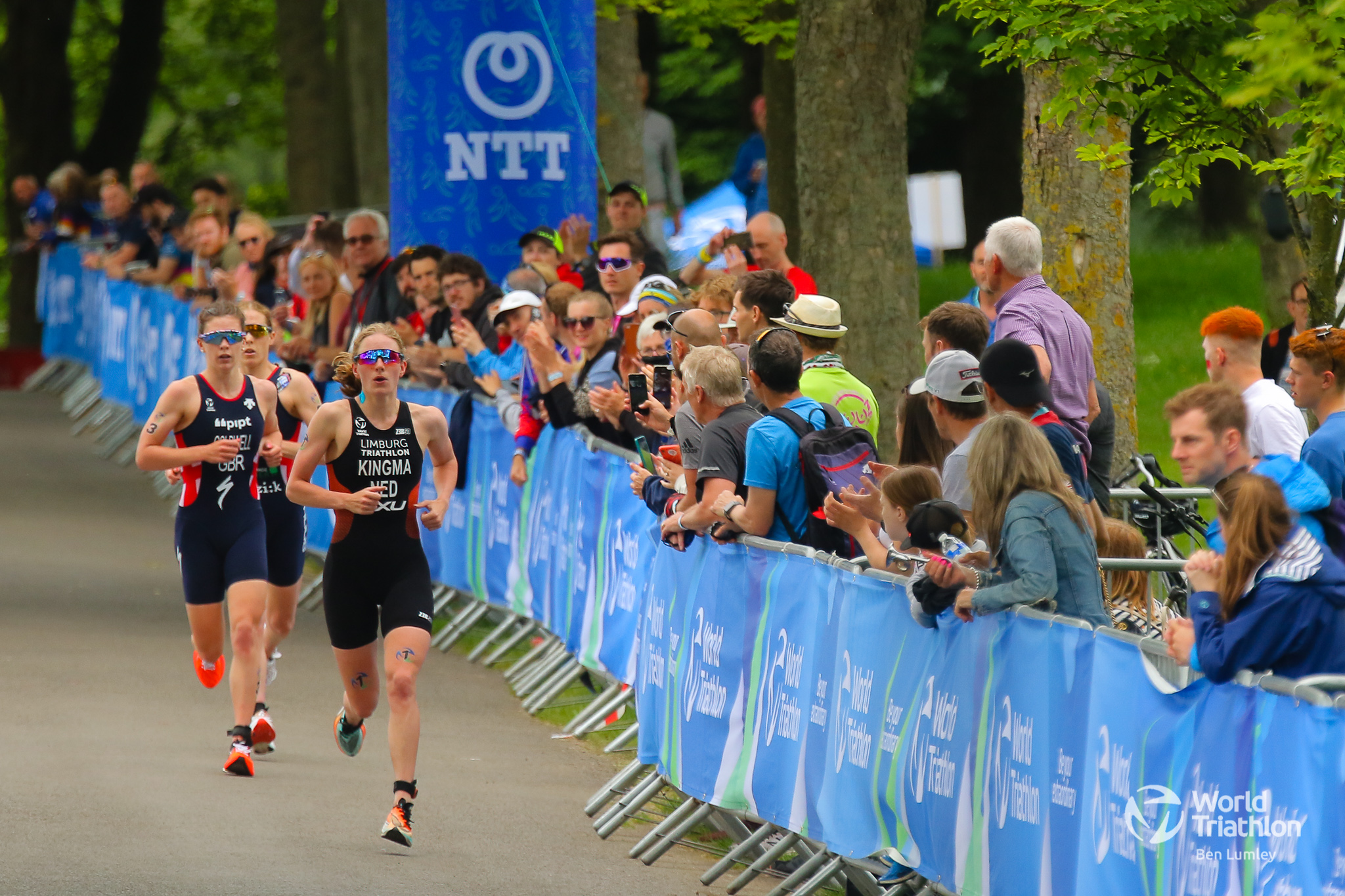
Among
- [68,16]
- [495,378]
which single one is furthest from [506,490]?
[68,16]

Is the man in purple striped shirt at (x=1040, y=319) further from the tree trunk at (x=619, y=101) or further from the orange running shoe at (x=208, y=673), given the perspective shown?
the tree trunk at (x=619, y=101)

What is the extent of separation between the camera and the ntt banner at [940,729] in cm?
477

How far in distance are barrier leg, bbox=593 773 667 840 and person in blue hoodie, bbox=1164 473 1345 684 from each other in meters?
4.36

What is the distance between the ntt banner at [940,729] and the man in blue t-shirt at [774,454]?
0.54 ft

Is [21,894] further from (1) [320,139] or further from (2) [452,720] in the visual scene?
(1) [320,139]

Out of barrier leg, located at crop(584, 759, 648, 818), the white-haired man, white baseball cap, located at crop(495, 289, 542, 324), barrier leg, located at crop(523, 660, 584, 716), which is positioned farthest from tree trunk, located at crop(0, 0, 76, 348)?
barrier leg, located at crop(584, 759, 648, 818)

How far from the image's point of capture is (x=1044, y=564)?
5.98 m

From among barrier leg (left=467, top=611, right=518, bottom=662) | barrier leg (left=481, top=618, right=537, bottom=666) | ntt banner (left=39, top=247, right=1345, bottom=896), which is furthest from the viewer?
barrier leg (left=467, top=611, right=518, bottom=662)

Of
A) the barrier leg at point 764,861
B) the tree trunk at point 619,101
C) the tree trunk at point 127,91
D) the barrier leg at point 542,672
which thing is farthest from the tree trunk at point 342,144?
the barrier leg at point 764,861

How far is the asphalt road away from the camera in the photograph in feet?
26.2

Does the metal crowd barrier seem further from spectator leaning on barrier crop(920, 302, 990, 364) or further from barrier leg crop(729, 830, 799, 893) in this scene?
spectator leaning on barrier crop(920, 302, 990, 364)

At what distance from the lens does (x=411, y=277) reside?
14562 millimetres

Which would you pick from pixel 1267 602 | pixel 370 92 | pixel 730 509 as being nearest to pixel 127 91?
pixel 370 92

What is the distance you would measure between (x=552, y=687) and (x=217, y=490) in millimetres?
2524
